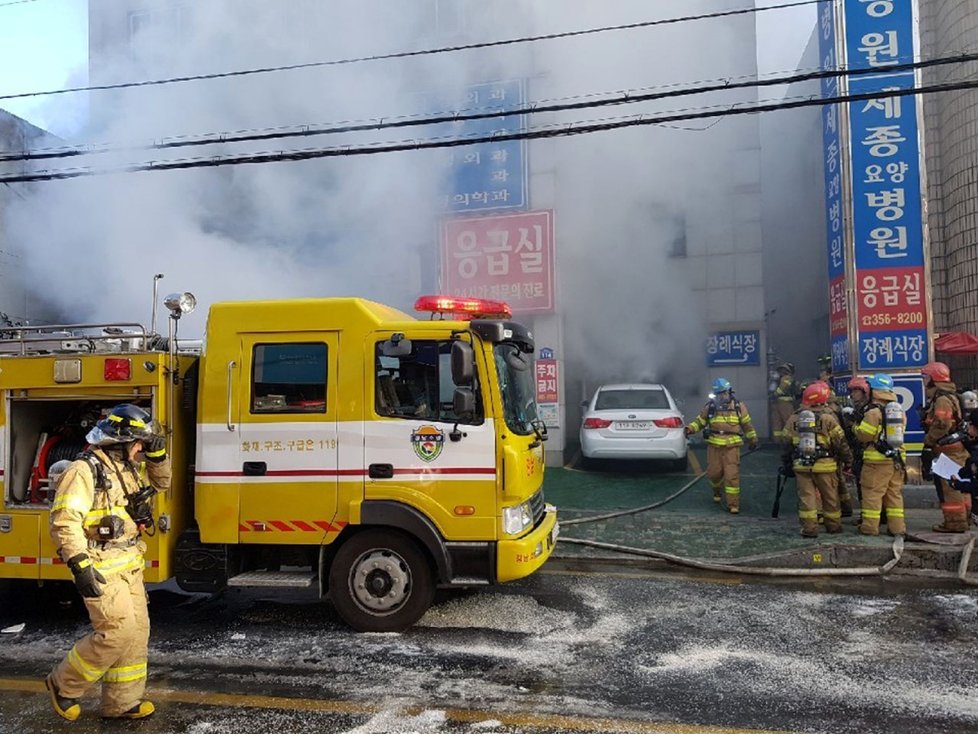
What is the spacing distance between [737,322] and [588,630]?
32.6ft

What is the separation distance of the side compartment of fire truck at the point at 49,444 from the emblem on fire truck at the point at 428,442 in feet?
5.12

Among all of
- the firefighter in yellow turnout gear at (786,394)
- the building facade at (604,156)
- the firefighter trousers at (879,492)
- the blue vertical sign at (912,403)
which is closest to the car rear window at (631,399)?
the building facade at (604,156)

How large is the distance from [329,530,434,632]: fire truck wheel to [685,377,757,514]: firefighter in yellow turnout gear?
417cm

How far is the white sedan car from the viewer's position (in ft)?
29.7

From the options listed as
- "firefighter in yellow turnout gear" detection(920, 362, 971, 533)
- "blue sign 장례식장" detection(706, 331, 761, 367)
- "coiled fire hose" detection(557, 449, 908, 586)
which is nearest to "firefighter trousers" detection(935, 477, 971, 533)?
"firefighter in yellow turnout gear" detection(920, 362, 971, 533)

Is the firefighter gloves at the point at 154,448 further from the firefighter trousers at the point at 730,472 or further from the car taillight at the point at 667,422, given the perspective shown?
the car taillight at the point at 667,422

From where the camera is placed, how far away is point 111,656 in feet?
10.4

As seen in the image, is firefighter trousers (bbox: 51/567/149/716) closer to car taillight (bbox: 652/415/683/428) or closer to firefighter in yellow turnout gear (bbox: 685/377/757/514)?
firefighter in yellow turnout gear (bbox: 685/377/757/514)

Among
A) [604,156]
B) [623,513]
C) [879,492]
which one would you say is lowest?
[623,513]

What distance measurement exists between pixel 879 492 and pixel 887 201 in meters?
3.80

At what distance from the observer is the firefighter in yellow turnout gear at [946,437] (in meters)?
6.04

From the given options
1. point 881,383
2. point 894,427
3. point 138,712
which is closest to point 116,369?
point 138,712

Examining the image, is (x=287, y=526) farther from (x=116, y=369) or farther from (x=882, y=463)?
(x=882, y=463)

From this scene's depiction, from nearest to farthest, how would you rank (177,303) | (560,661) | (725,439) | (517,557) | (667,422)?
(560,661) < (517,557) < (177,303) < (725,439) < (667,422)
